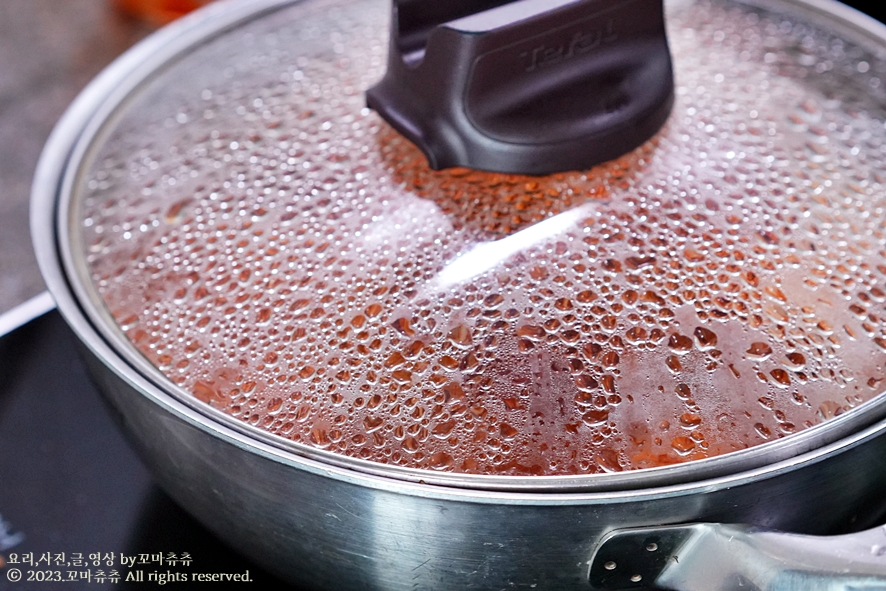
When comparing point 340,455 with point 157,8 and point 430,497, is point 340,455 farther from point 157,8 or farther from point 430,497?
point 157,8

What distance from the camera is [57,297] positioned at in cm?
64

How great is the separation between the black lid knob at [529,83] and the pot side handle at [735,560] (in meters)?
0.28

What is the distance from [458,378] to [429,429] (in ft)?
0.13

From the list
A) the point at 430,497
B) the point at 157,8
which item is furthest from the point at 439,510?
the point at 157,8

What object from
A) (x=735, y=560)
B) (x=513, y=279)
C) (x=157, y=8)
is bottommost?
(x=157, y=8)

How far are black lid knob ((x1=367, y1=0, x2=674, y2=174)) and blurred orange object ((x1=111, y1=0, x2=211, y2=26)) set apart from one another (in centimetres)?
182

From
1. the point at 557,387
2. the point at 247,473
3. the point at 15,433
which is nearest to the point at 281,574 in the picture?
the point at 247,473

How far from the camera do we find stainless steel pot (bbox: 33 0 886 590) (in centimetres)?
52

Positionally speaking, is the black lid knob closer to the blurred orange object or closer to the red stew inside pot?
the red stew inside pot

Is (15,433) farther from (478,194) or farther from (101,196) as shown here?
(478,194)

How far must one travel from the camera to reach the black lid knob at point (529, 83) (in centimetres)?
62

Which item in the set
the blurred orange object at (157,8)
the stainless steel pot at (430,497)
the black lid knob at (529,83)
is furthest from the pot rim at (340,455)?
the blurred orange object at (157,8)

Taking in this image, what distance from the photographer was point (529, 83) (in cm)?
64

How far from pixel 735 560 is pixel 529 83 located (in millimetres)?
353
